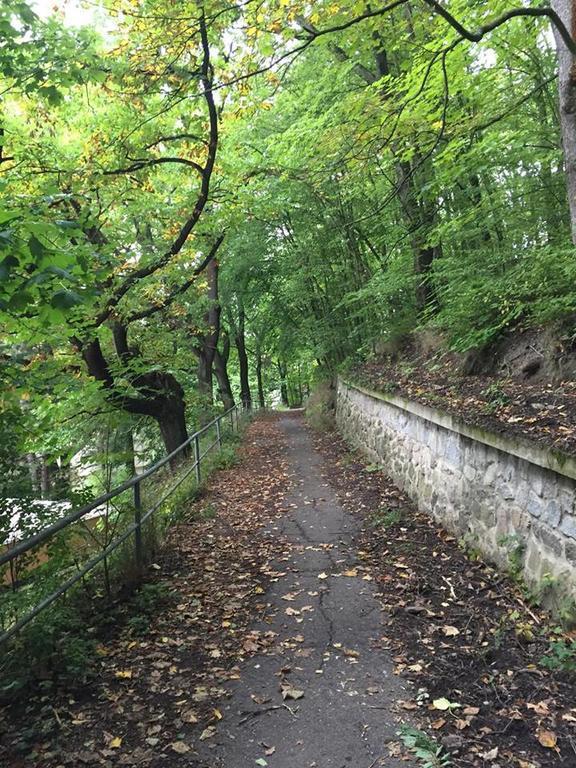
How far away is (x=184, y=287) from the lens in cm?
1005

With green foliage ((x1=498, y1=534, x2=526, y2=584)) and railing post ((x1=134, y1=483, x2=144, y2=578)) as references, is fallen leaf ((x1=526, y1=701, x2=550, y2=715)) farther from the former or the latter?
railing post ((x1=134, y1=483, x2=144, y2=578))

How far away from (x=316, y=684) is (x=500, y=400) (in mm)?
3161

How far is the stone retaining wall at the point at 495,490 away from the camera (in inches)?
139

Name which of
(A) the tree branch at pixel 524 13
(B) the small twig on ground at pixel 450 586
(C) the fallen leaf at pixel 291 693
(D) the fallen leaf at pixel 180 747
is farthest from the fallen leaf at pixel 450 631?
(A) the tree branch at pixel 524 13

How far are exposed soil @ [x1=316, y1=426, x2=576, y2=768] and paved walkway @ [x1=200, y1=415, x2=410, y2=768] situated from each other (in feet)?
0.63

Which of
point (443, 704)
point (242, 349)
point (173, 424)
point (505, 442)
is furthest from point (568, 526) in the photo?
point (242, 349)

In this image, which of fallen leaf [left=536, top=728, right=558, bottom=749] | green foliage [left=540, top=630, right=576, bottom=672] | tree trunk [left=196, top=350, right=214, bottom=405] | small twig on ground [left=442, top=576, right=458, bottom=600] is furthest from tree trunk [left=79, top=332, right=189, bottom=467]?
fallen leaf [left=536, top=728, right=558, bottom=749]

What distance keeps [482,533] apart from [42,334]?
4.63 metres

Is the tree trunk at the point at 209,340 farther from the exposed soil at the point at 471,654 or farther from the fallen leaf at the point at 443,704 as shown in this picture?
the fallen leaf at the point at 443,704

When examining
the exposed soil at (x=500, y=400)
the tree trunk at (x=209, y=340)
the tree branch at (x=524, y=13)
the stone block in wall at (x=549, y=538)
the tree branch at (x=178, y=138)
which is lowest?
the stone block in wall at (x=549, y=538)

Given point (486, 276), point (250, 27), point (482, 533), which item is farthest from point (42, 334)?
point (486, 276)

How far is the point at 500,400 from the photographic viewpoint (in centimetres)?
507

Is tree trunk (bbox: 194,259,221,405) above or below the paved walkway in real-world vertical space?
above

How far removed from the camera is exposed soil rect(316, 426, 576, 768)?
2.70 meters
